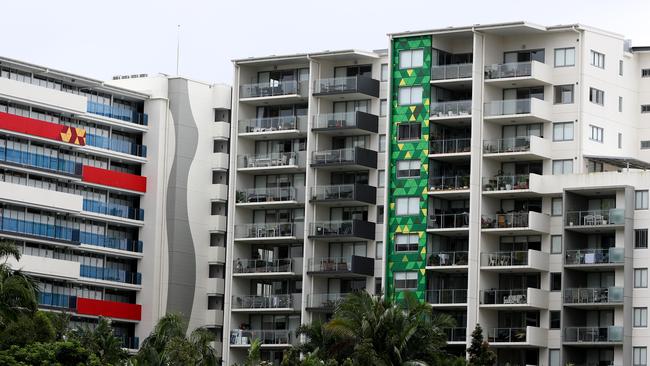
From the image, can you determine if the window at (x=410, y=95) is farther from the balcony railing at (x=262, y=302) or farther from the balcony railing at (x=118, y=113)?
the balcony railing at (x=118, y=113)

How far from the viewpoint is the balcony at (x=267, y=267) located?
153750 mm

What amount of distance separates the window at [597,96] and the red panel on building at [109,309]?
3910 centimetres

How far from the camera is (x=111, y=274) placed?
157125mm

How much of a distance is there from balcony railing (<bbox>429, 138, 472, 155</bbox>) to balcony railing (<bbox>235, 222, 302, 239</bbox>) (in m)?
13.2

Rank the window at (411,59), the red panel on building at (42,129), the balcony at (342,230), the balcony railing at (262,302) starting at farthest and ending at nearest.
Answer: the balcony railing at (262,302) → the balcony at (342,230) → the window at (411,59) → the red panel on building at (42,129)

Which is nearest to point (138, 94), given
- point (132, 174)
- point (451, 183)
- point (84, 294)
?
point (132, 174)

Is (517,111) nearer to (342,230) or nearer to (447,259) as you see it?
(447,259)

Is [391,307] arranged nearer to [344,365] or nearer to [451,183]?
[344,365]

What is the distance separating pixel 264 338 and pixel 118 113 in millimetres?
21336

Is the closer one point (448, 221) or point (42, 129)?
point (448, 221)

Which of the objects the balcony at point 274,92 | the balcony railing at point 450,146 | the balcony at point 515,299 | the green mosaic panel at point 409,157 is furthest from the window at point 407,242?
the balcony at point 274,92

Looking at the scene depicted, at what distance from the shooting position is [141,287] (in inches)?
6216

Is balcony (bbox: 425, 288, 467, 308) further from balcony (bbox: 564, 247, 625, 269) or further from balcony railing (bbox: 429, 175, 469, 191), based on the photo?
balcony (bbox: 564, 247, 625, 269)

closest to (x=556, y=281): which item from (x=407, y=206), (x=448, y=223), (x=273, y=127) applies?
(x=448, y=223)
